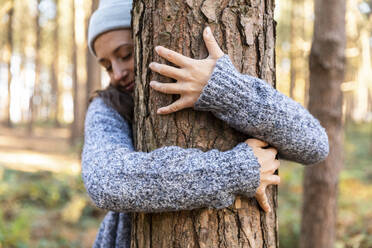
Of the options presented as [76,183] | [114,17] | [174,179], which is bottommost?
[76,183]

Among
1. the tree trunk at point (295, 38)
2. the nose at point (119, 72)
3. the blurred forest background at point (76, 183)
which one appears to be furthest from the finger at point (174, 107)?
the tree trunk at point (295, 38)

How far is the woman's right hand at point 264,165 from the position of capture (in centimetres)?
123

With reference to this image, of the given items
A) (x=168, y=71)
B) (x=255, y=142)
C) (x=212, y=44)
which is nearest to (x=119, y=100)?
(x=168, y=71)

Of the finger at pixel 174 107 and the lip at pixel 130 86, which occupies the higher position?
the lip at pixel 130 86

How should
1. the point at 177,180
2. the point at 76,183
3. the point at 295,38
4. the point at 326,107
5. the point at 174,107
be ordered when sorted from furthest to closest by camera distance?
the point at 295,38 → the point at 76,183 → the point at 326,107 → the point at 174,107 → the point at 177,180

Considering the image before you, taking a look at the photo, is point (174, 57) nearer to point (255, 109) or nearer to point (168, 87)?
point (168, 87)

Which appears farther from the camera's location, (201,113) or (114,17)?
(114,17)

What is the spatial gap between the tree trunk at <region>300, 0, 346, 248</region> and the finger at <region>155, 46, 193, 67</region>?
7.83ft

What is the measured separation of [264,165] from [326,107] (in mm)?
2268

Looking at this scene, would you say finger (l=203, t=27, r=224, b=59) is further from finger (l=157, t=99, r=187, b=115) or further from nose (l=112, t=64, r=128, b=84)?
nose (l=112, t=64, r=128, b=84)

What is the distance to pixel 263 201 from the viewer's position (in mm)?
1278

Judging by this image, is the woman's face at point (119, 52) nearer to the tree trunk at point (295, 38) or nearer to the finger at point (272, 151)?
the finger at point (272, 151)

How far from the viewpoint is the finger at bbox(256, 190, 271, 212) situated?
1258 millimetres

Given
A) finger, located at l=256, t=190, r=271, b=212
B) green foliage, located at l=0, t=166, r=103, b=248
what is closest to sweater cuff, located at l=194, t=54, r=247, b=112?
finger, located at l=256, t=190, r=271, b=212
